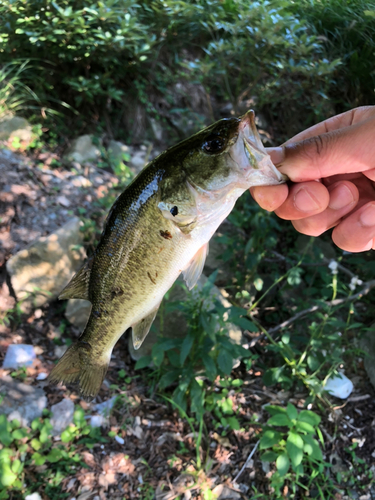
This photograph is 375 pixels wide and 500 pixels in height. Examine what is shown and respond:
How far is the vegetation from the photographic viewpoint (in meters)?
2.47

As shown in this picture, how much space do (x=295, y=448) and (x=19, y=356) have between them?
2.31 m

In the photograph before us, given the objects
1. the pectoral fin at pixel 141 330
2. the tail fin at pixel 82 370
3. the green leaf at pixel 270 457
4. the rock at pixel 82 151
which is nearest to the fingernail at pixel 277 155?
the pectoral fin at pixel 141 330

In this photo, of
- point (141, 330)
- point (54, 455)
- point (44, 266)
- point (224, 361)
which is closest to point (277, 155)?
point (141, 330)

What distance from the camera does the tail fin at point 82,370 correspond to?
5.33 ft

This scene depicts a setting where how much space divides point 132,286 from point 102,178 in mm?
3692

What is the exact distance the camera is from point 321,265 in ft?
11.9

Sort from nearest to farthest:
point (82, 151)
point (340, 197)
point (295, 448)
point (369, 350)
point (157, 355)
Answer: point (340, 197) < point (295, 448) < point (157, 355) < point (369, 350) < point (82, 151)

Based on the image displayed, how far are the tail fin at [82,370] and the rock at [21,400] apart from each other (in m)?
1.40

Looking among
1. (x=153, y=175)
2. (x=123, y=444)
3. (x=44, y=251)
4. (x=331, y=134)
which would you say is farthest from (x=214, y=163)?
(x=44, y=251)

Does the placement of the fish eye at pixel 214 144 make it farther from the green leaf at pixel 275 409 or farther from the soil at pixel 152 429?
A: the soil at pixel 152 429

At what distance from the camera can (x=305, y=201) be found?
165 centimetres

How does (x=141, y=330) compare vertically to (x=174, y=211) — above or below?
below

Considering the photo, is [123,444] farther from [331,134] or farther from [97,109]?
[97,109]

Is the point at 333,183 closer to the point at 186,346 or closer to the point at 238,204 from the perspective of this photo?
the point at 186,346
